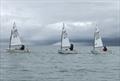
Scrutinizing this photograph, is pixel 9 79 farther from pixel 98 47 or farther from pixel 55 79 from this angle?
pixel 98 47

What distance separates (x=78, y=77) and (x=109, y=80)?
3.52m

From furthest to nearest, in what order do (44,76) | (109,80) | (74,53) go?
1. (74,53)
2. (44,76)
3. (109,80)

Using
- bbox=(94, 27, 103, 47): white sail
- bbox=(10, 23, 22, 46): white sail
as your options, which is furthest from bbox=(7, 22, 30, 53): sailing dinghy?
bbox=(94, 27, 103, 47): white sail

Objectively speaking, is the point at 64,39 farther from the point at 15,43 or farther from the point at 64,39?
the point at 15,43

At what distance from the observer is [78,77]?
40938 millimetres

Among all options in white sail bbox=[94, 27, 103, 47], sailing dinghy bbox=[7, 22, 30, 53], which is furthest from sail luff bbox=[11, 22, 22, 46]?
white sail bbox=[94, 27, 103, 47]

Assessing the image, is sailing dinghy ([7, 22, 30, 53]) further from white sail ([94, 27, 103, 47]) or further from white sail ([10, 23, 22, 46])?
white sail ([94, 27, 103, 47])

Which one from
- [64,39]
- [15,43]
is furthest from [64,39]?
[15,43]

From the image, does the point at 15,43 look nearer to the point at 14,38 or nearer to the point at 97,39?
the point at 14,38

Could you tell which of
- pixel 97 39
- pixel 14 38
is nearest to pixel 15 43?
pixel 14 38

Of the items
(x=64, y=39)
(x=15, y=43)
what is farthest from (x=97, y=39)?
(x=15, y=43)

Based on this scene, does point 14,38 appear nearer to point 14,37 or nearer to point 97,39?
point 14,37

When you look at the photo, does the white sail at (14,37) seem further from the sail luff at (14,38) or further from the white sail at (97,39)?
the white sail at (97,39)

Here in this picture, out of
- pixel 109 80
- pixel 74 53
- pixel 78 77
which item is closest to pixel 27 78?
pixel 78 77
